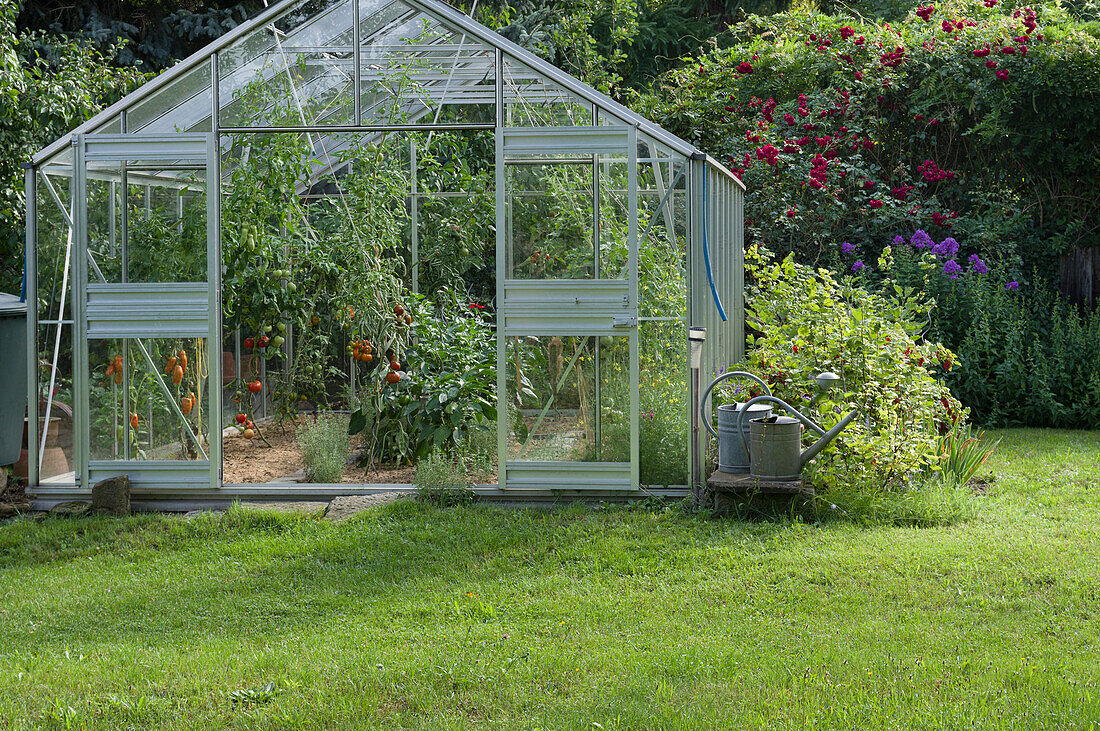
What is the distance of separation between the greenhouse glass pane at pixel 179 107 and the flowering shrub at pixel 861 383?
4.00 metres

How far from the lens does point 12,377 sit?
6.61m

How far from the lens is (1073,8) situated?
40.7ft

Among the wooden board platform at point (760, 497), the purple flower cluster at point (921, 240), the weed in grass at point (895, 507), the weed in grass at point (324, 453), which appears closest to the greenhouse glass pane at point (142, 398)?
the weed in grass at point (324, 453)

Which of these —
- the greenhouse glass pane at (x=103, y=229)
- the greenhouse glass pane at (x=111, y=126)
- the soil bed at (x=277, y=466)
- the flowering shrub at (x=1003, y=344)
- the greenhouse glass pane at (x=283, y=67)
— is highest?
the greenhouse glass pane at (x=283, y=67)

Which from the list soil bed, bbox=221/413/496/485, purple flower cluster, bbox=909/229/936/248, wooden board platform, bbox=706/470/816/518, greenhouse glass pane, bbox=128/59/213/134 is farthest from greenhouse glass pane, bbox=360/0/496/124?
purple flower cluster, bbox=909/229/936/248

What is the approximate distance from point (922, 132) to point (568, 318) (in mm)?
6047

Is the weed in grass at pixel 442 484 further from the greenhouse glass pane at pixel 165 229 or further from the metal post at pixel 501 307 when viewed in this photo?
the greenhouse glass pane at pixel 165 229

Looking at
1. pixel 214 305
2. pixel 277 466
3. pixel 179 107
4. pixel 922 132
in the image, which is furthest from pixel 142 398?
pixel 922 132

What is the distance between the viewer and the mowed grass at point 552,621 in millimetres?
3400

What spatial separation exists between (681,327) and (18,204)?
5.09 metres

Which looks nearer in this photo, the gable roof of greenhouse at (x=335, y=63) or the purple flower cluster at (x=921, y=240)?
the gable roof of greenhouse at (x=335, y=63)

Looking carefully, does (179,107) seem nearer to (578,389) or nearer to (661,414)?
(578,389)

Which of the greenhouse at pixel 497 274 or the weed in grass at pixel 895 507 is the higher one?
the greenhouse at pixel 497 274

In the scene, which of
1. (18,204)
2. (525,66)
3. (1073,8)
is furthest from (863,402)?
(1073,8)
